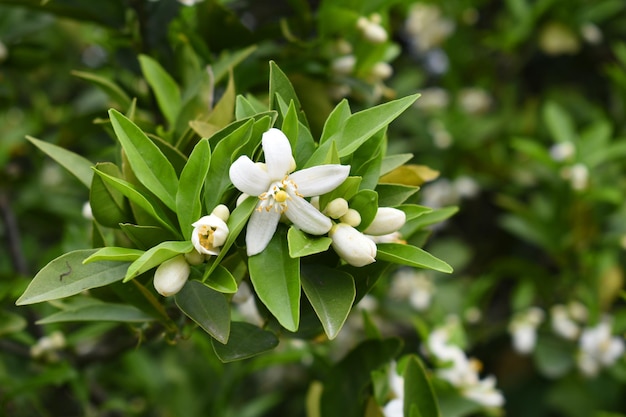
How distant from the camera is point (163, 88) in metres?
1.13

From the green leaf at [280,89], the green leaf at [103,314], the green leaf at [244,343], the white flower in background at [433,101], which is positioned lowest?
the white flower in background at [433,101]

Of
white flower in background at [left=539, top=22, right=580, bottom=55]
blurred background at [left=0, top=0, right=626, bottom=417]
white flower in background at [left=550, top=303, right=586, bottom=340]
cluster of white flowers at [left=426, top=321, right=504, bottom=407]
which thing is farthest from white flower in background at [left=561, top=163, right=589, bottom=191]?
cluster of white flowers at [left=426, top=321, right=504, bottom=407]

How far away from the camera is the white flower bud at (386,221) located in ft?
2.73

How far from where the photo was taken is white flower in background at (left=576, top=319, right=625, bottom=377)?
1766 mm

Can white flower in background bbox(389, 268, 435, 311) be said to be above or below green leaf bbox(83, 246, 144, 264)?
below

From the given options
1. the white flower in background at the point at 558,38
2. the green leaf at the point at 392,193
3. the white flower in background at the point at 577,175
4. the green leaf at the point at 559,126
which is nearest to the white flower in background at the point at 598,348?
the white flower in background at the point at 577,175

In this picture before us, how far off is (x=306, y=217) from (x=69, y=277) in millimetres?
291

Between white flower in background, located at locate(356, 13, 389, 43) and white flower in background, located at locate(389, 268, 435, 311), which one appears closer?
white flower in background, located at locate(356, 13, 389, 43)

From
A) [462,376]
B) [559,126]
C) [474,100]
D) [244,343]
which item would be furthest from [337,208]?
[474,100]

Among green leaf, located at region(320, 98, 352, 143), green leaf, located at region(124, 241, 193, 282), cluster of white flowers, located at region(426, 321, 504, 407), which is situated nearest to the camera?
green leaf, located at region(124, 241, 193, 282)

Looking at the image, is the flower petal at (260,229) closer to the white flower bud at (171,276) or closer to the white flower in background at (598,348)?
the white flower bud at (171,276)

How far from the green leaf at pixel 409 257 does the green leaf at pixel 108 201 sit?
0.34 metres

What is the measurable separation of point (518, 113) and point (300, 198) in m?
1.88

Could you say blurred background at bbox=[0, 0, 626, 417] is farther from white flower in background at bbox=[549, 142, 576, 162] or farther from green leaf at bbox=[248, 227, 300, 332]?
green leaf at bbox=[248, 227, 300, 332]
